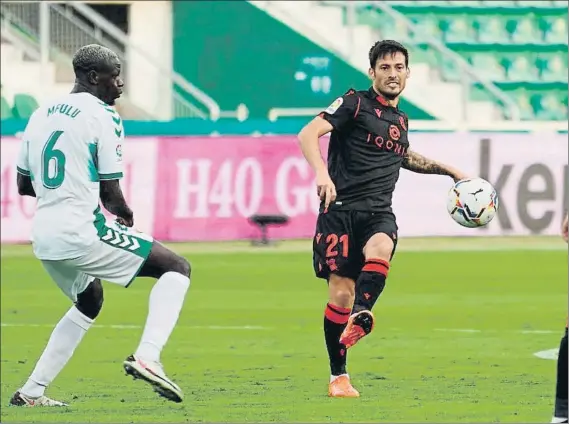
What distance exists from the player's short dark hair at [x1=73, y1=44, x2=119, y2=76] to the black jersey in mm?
1509

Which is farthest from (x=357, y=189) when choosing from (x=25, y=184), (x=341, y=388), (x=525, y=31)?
(x=525, y=31)

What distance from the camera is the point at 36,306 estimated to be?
13844 millimetres

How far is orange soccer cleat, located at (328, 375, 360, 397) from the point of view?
8.19 m

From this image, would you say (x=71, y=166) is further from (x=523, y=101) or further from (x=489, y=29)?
(x=489, y=29)

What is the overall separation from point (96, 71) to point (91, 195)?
0.62 meters

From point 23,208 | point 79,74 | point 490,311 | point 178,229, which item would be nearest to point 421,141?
point 178,229

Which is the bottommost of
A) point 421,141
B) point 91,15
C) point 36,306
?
point 36,306

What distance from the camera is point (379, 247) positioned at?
810cm

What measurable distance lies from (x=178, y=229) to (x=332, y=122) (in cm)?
1234

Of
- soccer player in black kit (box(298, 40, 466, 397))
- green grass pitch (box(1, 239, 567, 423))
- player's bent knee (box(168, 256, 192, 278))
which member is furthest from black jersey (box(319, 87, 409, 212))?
player's bent knee (box(168, 256, 192, 278))

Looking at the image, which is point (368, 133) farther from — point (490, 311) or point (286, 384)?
point (490, 311)

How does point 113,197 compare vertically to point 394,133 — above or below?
below

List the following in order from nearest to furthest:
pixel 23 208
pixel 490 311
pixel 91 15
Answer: pixel 490 311 → pixel 23 208 → pixel 91 15

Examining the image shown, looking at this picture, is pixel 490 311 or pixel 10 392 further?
pixel 490 311
